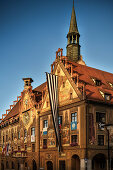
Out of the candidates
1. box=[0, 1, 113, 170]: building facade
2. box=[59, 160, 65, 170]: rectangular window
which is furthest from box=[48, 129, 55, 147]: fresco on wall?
box=[59, 160, 65, 170]: rectangular window

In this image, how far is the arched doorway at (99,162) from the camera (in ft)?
130

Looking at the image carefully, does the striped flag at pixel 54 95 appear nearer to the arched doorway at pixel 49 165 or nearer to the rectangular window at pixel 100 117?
the arched doorway at pixel 49 165

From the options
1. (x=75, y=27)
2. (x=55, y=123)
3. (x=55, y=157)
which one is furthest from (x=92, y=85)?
(x=75, y=27)

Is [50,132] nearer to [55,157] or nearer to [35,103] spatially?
[55,157]

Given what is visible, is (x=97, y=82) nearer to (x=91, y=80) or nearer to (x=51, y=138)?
(x=91, y=80)

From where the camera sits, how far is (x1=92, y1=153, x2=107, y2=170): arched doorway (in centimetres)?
3959

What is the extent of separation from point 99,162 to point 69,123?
24.5 feet

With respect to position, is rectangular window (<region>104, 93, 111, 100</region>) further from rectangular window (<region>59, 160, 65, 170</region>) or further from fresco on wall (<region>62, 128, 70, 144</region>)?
rectangular window (<region>59, 160, 65, 170</region>)

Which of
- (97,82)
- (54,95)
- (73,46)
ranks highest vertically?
(73,46)

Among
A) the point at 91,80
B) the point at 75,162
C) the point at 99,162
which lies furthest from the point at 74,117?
the point at 91,80

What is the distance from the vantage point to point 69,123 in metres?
41.2

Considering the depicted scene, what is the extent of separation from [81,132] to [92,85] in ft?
29.9

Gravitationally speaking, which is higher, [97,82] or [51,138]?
[97,82]

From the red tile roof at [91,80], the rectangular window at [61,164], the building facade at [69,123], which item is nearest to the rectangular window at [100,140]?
the building facade at [69,123]
